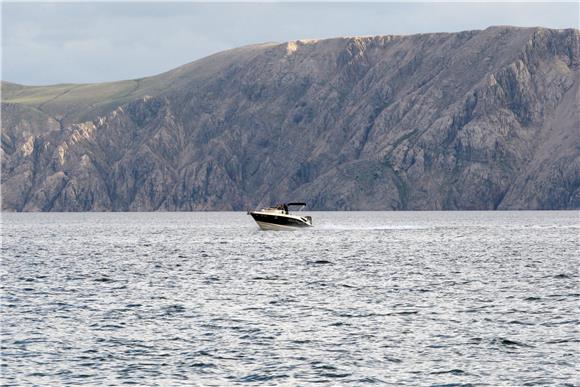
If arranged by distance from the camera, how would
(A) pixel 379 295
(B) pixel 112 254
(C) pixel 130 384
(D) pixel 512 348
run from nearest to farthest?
(C) pixel 130 384, (D) pixel 512 348, (A) pixel 379 295, (B) pixel 112 254

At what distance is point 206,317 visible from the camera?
57625 mm

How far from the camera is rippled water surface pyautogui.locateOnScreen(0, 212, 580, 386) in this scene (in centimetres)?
4144

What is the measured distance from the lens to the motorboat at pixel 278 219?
173 m

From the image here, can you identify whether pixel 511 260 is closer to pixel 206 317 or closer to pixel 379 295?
pixel 379 295

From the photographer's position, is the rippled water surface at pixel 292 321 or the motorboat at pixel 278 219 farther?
the motorboat at pixel 278 219

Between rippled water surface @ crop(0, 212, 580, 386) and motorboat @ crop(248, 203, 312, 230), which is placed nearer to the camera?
rippled water surface @ crop(0, 212, 580, 386)

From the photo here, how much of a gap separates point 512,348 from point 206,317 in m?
19.8

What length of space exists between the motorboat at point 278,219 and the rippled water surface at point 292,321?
2578 inches

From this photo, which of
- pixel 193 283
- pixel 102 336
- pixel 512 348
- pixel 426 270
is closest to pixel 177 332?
pixel 102 336

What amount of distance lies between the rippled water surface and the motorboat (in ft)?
215

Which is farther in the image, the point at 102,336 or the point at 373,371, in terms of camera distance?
the point at 102,336

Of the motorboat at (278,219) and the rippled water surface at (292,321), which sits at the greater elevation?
the motorboat at (278,219)

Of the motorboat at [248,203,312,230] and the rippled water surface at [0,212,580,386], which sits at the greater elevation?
the motorboat at [248,203,312,230]

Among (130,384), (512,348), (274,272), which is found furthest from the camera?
(274,272)
